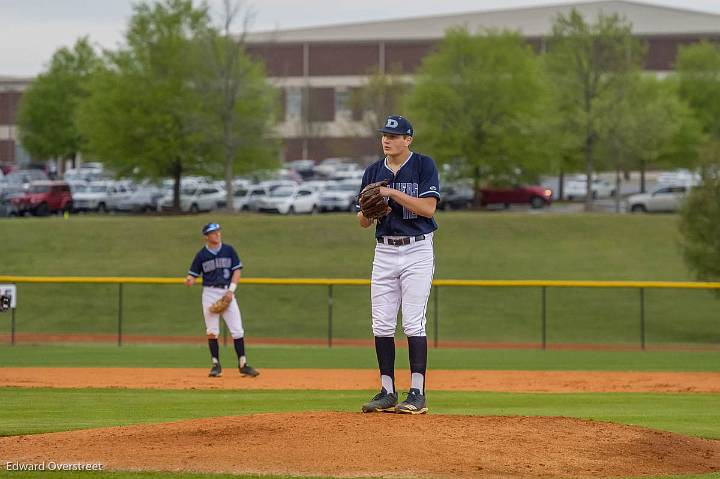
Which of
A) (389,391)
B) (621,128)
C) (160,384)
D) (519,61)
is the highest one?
(519,61)

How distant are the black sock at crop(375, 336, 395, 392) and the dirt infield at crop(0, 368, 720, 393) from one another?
6.70 m

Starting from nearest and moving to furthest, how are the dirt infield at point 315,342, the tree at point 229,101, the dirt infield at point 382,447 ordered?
the dirt infield at point 382,447 → the dirt infield at point 315,342 → the tree at point 229,101

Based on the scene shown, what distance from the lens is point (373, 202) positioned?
854cm

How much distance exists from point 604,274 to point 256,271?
37.1 ft

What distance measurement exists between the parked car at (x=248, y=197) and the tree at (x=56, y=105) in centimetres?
1918

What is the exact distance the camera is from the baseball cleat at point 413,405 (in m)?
8.71

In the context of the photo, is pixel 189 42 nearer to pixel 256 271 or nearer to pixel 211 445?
pixel 256 271

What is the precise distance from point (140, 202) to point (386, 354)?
161ft

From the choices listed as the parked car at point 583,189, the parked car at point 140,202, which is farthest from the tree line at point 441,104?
the parked car at point 583,189

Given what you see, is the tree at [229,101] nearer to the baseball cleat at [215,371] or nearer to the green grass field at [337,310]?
the green grass field at [337,310]

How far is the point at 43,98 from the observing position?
73.4 m

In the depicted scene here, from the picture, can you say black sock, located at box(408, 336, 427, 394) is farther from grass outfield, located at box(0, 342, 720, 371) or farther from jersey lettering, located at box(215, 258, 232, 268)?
grass outfield, located at box(0, 342, 720, 371)

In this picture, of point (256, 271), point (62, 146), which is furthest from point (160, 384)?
point (62, 146)

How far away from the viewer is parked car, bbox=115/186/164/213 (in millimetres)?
56906
